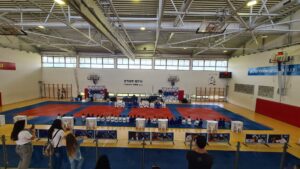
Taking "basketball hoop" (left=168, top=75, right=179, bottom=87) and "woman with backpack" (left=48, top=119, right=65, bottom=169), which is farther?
"basketball hoop" (left=168, top=75, right=179, bottom=87)

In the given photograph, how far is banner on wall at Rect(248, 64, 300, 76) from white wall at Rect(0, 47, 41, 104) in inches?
834

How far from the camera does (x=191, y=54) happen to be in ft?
61.9

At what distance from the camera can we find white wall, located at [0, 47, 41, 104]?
13961 millimetres

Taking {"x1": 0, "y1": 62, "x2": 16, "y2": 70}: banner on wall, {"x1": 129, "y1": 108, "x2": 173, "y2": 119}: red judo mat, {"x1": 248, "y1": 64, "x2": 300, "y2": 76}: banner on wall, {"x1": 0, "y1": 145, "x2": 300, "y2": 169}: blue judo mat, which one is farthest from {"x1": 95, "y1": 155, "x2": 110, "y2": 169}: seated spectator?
{"x1": 0, "y1": 62, "x2": 16, "y2": 70}: banner on wall

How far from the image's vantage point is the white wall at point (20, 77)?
13961 millimetres

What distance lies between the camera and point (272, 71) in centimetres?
1162

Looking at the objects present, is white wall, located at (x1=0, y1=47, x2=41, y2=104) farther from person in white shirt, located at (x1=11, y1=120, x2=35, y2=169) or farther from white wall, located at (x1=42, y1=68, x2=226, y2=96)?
person in white shirt, located at (x1=11, y1=120, x2=35, y2=169)

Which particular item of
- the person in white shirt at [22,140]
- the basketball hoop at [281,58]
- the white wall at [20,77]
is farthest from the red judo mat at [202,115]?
the white wall at [20,77]

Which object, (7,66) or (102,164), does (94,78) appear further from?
(102,164)

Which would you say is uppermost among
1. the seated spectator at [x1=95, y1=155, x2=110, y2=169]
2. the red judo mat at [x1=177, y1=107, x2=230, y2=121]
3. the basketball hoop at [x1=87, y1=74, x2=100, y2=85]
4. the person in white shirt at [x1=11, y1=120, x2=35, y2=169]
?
the basketball hoop at [x1=87, y1=74, x2=100, y2=85]

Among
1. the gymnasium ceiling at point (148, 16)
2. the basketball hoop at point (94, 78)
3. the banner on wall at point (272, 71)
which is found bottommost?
the basketball hoop at point (94, 78)

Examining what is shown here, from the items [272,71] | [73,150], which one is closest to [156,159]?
[73,150]

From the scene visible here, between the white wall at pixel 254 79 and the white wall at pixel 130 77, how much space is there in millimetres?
2035

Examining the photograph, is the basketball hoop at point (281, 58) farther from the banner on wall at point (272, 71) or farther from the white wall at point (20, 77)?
the white wall at point (20, 77)
